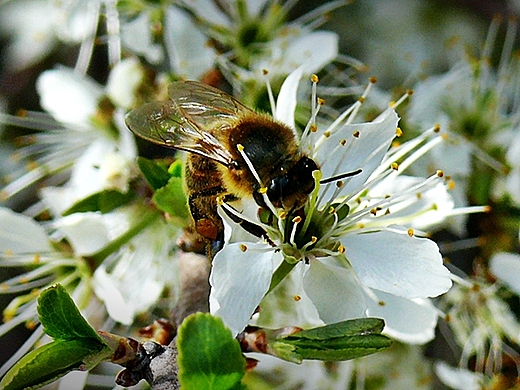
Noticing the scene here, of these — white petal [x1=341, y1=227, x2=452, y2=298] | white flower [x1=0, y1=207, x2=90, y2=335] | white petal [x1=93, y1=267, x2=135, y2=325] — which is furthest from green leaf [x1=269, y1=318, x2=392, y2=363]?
white flower [x1=0, y1=207, x2=90, y2=335]

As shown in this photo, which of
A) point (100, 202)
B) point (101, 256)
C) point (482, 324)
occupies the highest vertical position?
point (100, 202)

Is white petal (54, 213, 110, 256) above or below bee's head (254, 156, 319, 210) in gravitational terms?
below

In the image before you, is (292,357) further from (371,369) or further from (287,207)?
(371,369)

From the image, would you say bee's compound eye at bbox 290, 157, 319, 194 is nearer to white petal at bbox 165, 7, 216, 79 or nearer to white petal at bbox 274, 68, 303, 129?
white petal at bbox 274, 68, 303, 129

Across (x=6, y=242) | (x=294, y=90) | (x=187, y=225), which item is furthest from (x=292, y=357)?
(x=6, y=242)

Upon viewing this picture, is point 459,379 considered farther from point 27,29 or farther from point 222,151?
point 27,29

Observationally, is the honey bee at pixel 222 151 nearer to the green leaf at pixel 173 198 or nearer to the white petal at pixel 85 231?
the green leaf at pixel 173 198

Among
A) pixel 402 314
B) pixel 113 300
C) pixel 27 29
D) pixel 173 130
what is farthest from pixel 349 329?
pixel 27 29
